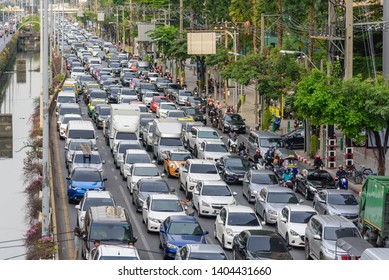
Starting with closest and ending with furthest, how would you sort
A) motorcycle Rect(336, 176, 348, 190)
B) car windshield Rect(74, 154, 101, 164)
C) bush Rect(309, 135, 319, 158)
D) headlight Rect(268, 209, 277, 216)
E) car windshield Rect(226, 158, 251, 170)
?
headlight Rect(268, 209, 277, 216), motorcycle Rect(336, 176, 348, 190), car windshield Rect(74, 154, 101, 164), car windshield Rect(226, 158, 251, 170), bush Rect(309, 135, 319, 158)

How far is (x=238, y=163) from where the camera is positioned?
4972 centimetres

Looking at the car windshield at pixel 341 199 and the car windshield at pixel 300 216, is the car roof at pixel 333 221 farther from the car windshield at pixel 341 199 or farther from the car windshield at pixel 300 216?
the car windshield at pixel 341 199

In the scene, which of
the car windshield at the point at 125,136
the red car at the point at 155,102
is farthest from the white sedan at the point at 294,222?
the red car at the point at 155,102

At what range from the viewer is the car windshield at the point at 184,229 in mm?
34031

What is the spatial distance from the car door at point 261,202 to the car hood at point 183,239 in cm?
667

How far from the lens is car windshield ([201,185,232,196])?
4144 cm

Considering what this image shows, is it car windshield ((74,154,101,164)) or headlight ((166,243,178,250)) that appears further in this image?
car windshield ((74,154,101,164))

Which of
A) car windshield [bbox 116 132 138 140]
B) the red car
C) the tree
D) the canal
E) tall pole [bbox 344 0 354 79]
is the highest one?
tall pole [bbox 344 0 354 79]

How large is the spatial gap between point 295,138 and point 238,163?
44.8ft

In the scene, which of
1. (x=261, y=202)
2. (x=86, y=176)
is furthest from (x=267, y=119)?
(x=261, y=202)

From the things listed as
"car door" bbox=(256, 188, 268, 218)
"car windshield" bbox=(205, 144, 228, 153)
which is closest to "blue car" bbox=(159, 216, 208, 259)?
"car door" bbox=(256, 188, 268, 218)

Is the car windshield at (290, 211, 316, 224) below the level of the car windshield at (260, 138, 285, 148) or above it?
below

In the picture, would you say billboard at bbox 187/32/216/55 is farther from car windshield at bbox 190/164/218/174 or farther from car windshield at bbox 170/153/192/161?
car windshield at bbox 190/164/218/174

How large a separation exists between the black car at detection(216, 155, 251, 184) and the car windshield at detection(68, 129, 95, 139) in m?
8.46
